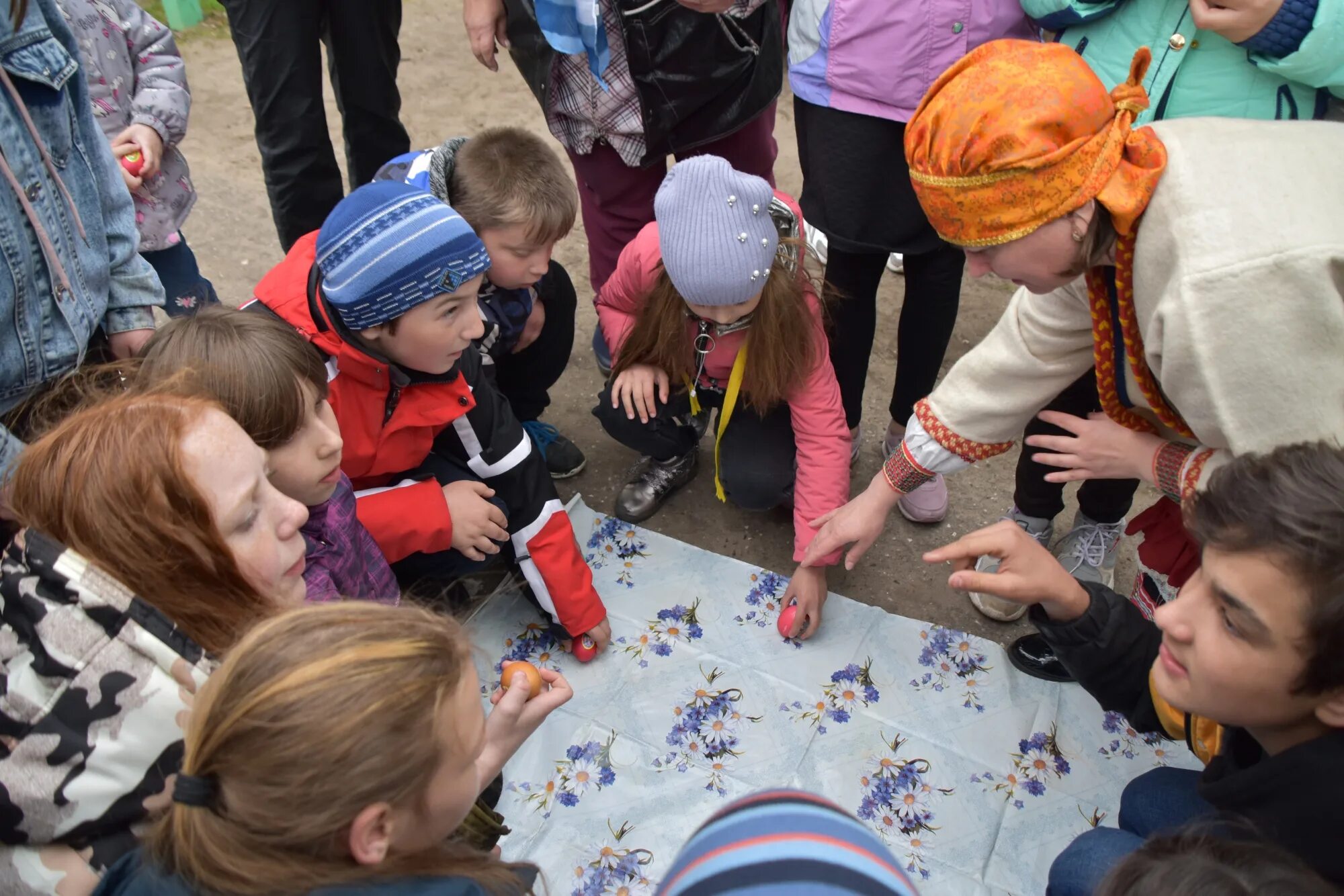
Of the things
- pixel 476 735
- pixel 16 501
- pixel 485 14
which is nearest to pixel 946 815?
pixel 476 735

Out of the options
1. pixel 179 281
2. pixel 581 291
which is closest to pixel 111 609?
pixel 179 281

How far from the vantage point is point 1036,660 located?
6.19ft

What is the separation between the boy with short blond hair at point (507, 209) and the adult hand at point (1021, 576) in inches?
39.7

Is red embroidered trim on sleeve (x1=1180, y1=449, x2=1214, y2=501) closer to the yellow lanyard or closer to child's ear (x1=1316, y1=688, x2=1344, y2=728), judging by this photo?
child's ear (x1=1316, y1=688, x2=1344, y2=728)

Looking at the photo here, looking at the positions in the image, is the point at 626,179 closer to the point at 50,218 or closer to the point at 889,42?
the point at 889,42

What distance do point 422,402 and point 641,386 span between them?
509mm

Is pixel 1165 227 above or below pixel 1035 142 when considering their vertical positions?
below

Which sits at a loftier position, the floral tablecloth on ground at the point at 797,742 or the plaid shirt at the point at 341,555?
the plaid shirt at the point at 341,555

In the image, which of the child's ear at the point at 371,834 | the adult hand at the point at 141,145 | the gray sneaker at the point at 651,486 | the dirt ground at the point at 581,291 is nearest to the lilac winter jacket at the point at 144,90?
the adult hand at the point at 141,145

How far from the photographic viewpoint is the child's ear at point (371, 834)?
89 centimetres

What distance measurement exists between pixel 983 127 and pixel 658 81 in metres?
1.02

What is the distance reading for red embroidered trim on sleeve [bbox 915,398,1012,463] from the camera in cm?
171

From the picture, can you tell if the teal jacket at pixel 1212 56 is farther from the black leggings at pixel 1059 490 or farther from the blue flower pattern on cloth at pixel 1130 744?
the blue flower pattern on cloth at pixel 1130 744

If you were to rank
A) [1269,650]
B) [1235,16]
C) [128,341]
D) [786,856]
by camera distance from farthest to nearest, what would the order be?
1. [128,341]
2. [1235,16]
3. [1269,650]
4. [786,856]
